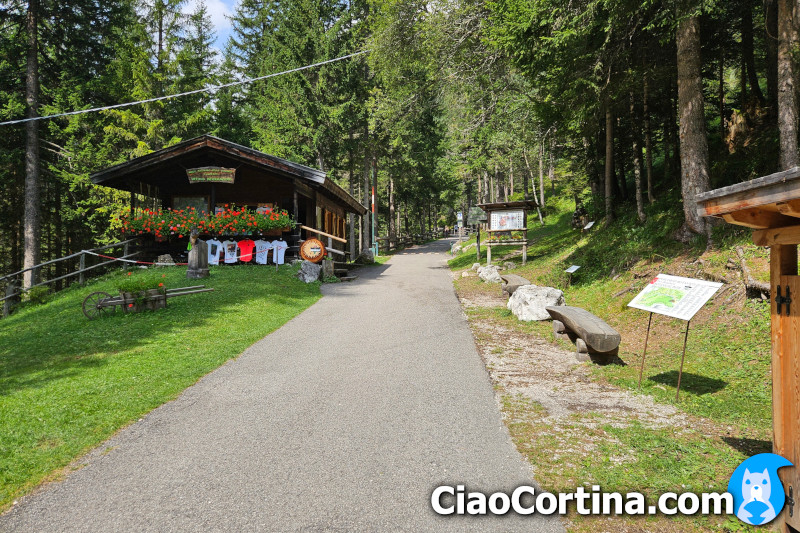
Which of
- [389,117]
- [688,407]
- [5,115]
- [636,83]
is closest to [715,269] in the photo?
[688,407]

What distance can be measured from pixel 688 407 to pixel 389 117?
52.7ft

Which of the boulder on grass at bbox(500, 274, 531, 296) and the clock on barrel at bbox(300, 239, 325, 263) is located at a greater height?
the clock on barrel at bbox(300, 239, 325, 263)

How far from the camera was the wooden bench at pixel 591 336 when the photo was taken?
6.13 meters

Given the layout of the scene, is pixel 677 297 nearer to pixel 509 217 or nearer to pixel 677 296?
pixel 677 296

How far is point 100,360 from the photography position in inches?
270

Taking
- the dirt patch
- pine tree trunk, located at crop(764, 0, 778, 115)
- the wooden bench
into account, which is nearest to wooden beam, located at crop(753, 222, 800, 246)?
the dirt patch

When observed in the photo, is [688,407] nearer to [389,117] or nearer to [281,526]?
[281,526]

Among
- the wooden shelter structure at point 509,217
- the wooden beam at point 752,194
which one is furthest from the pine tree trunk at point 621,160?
the wooden beam at point 752,194

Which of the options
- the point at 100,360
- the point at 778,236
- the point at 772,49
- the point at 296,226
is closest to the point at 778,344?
the point at 778,236

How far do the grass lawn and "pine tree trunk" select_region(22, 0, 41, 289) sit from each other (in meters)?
6.86

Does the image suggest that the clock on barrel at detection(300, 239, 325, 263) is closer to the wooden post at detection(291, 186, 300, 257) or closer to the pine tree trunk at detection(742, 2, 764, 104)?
the wooden post at detection(291, 186, 300, 257)

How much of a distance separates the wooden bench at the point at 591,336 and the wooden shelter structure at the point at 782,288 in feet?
9.85

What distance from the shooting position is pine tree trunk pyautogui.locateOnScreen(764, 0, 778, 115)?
10613mm

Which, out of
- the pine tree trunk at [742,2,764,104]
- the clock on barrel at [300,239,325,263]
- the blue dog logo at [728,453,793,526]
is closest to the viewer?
the blue dog logo at [728,453,793,526]
